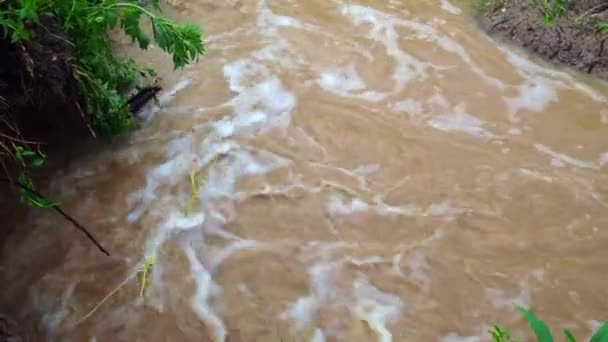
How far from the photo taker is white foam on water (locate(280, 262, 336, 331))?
129 inches

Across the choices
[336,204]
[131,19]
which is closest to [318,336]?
[336,204]

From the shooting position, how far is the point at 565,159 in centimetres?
422

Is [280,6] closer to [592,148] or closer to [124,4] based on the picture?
[124,4]

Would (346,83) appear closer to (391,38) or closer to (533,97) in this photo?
(391,38)

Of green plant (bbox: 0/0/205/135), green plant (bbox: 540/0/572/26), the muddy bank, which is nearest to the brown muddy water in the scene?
the muddy bank

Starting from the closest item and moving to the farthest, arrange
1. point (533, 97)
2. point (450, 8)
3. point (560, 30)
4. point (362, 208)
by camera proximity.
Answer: point (362, 208)
point (533, 97)
point (560, 30)
point (450, 8)

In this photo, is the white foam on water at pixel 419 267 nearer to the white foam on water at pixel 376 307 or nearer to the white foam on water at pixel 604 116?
the white foam on water at pixel 376 307

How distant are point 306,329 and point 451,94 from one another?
2.31 metres

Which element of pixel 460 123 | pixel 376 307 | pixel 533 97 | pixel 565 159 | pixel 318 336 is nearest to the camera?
pixel 318 336

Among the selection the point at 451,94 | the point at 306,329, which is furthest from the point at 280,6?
the point at 306,329

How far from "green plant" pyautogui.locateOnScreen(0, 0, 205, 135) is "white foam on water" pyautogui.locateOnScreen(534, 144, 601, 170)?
2359 millimetres

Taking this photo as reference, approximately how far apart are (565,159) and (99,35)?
3.10m

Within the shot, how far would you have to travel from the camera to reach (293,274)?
348 cm

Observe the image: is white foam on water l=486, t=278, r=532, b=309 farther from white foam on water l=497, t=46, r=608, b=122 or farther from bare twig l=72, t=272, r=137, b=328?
bare twig l=72, t=272, r=137, b=328
